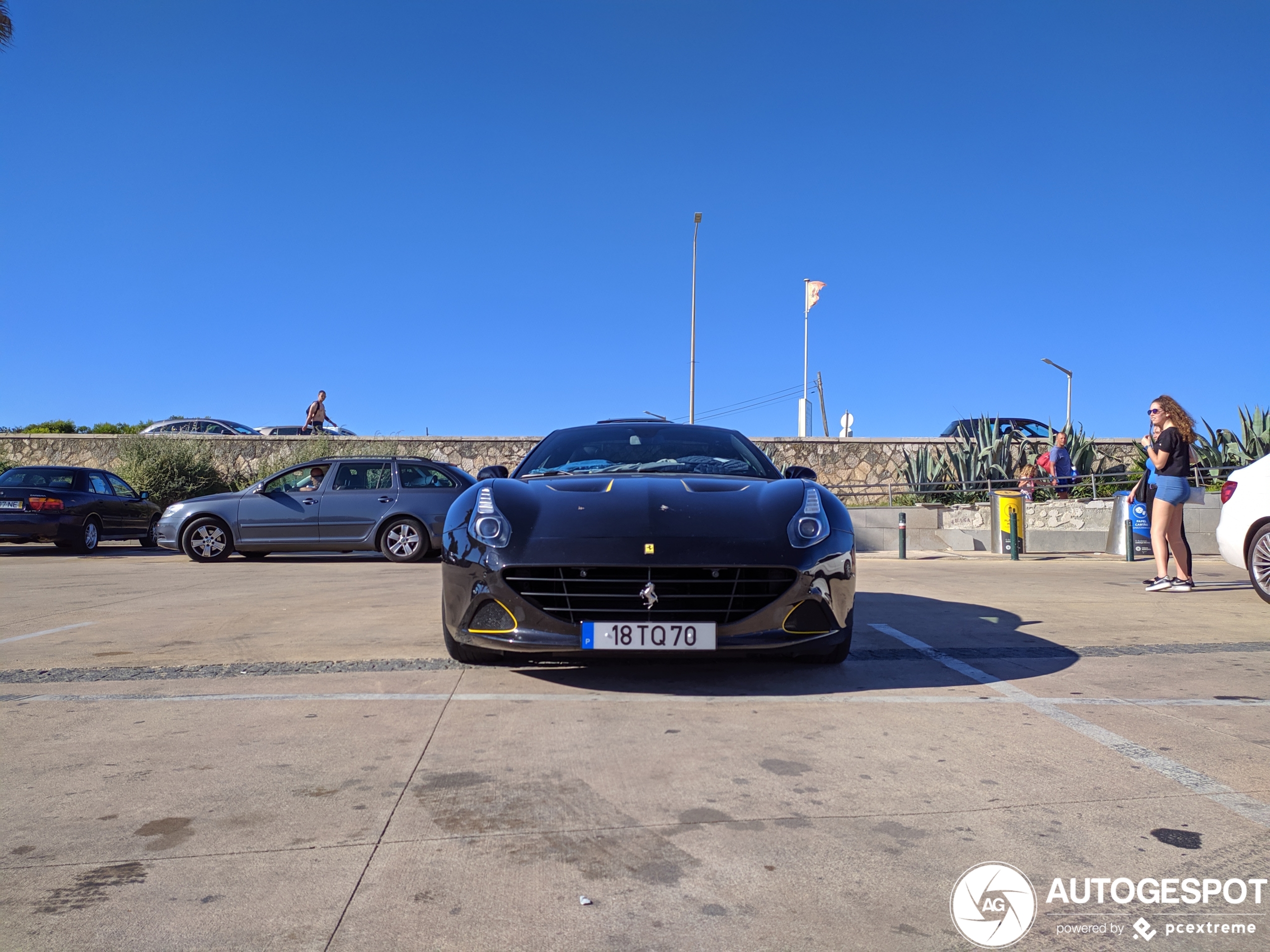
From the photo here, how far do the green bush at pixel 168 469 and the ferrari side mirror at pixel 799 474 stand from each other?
51.3ft

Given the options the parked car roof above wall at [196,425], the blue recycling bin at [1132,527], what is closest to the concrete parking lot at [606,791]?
the blue recycling bin at [1132,527]

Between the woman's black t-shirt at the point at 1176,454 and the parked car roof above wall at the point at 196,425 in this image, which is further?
the parked car roof above wall at the point at 196,425

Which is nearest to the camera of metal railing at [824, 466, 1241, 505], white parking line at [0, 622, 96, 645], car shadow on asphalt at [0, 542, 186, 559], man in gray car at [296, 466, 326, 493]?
white parking line at [0, 622, 96, 645]

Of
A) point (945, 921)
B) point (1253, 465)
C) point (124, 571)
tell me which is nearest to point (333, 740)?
point (945, 921)

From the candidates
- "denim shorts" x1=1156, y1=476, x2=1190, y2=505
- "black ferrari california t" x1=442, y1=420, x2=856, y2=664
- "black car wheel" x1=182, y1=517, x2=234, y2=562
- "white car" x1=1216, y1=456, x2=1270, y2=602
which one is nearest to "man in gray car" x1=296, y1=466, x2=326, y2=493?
"black car wheel" x1=182, y1=517, x2=234, y2=562

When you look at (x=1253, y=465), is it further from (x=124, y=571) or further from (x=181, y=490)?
(x=181, y=490)

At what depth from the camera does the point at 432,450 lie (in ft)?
71.7

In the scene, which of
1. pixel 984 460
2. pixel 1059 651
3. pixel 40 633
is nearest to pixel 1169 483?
pixel 1059 651

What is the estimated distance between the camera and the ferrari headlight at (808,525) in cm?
410

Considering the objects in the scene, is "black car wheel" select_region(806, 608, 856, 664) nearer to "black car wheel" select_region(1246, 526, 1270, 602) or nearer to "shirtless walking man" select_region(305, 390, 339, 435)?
"black car wheel" select_region(1246, 526, 1270, 602)

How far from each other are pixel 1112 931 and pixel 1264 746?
175cm

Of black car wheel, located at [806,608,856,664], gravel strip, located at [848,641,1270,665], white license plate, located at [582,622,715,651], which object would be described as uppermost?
white license plate, located at [582,622,715,651]

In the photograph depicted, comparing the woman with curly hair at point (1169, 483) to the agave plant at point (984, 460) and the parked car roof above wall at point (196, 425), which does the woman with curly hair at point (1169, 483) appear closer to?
the agave plant at point (984, 460)

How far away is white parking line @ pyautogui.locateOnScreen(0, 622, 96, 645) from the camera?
18.0ft
